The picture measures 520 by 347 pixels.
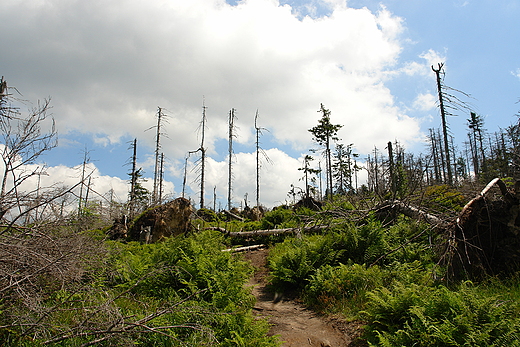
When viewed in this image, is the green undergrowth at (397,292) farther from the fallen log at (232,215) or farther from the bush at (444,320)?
the fallen log at (232,215)

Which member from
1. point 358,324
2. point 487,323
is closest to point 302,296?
point 358,324

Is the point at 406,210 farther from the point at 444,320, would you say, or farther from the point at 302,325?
the point at 444,320

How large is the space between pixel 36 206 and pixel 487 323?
5.93m

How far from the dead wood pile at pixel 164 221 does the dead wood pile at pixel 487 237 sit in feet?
32.8

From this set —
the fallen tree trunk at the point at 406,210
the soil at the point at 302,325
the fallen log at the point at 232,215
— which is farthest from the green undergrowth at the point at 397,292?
the fallen log at the point at 232,215

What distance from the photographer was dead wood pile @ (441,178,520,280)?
579 cm

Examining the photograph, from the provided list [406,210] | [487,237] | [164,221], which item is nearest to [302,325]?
[487,237]

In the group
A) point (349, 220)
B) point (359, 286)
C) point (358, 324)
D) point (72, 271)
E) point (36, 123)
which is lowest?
point (358, 324)

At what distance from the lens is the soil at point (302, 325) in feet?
16.1

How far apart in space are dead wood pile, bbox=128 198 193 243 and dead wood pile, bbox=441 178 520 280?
32.8 feet

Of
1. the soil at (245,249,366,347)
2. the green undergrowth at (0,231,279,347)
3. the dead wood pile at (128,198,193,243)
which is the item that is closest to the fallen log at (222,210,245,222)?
the dead wood pile at (128,198,193,243)

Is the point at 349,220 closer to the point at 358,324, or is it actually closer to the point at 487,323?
the point at 358,324

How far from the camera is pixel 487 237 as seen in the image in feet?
20.3

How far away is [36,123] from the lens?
14.4ft
